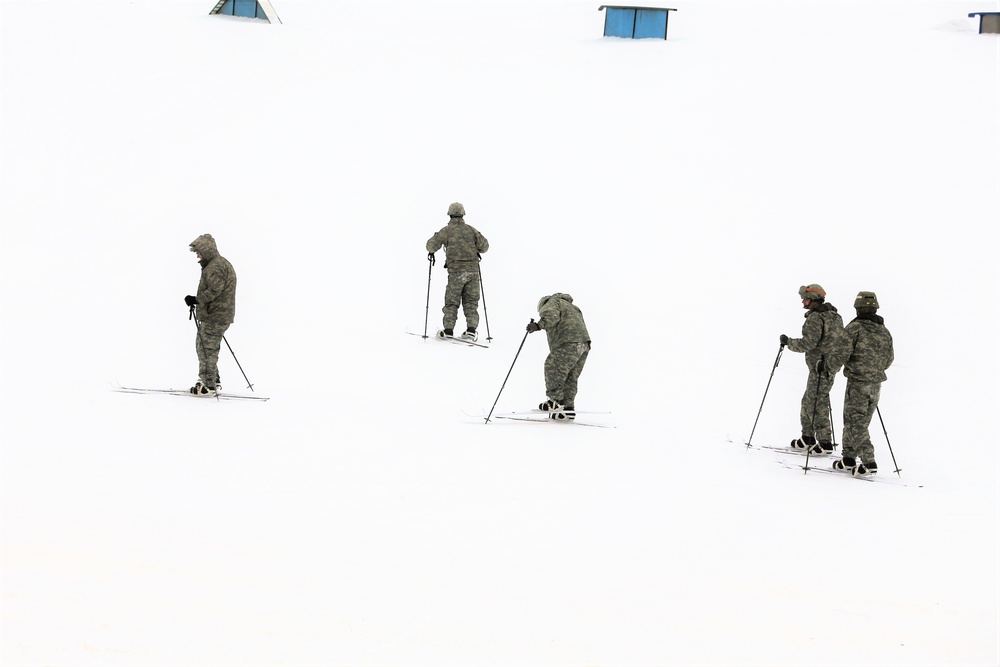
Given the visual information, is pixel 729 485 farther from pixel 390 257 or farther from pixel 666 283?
pixel 390 257

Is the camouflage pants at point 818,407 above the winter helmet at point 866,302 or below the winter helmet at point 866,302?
below

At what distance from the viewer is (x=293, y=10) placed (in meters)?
38.6

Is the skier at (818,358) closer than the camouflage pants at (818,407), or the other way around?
the skier at (818,358)

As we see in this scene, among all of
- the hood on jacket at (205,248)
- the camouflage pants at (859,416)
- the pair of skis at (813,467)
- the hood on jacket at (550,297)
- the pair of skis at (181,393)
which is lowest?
the pair of skis at (813,467)

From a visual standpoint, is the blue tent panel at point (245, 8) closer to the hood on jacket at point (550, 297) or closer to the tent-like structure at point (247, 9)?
the tent-like structure at point (247, 9)

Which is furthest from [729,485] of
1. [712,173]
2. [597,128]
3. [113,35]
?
[113,35]

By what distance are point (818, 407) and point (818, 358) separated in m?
0.58

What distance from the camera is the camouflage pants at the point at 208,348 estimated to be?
11305 mm

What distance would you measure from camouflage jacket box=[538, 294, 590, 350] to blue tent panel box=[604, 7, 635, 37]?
27253 millimetres

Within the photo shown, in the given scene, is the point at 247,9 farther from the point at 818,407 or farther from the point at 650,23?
the point at 818,407

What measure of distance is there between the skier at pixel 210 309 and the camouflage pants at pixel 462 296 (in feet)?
15.5

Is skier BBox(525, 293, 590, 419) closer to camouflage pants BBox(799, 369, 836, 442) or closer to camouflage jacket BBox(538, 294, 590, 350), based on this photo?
camouflage jacket BBox(538, 294, 590, 350)

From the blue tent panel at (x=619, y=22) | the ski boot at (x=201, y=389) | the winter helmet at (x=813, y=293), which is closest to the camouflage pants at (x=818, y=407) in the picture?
the winter helmet at (x=813, y=293)

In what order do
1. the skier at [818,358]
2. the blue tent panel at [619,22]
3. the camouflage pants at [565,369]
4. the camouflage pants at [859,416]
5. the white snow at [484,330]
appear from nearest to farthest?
the white snow at [484,330] < the camouflage pants at [859,416] < the skier at [818,358] < the camouflage pants at [565,369] < the blue tent panel at [619,22]
